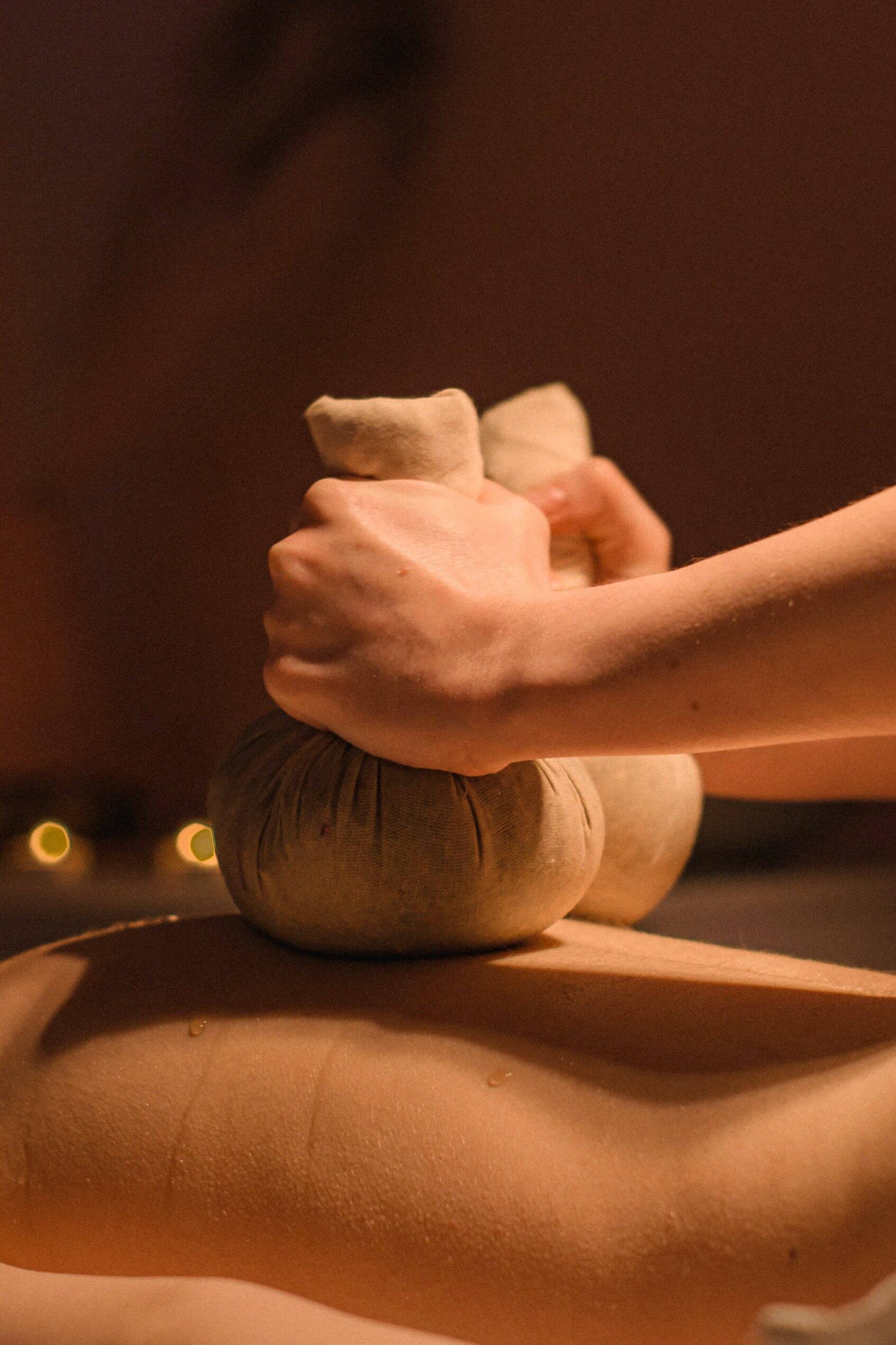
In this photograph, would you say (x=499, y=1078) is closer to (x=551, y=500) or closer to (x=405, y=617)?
(x=405, y=617)

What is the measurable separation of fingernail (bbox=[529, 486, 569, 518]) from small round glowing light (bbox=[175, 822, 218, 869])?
1.18 meters

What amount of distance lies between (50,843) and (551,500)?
126cm

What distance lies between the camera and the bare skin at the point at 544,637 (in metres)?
0.52

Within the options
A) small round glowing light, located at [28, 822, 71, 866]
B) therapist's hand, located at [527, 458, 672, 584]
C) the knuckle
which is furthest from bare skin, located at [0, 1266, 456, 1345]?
small round glowing light, located at [28, 822, 71, 866]

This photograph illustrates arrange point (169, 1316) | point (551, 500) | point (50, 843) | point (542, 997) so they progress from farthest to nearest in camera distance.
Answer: point (50, 843), point (551, 500), point (542, 997), point (169, 1316)

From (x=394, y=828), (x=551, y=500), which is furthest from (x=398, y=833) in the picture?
(x=551, y=500)

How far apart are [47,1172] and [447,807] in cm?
34

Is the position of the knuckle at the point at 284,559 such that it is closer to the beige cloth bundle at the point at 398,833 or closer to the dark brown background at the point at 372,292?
the beige cloth bundle at the point at 398,833

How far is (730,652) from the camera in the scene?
0.54 m

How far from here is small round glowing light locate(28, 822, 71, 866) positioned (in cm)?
188

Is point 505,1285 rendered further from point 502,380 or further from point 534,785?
point 502,380

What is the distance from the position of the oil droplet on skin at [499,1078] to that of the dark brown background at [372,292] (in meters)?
1.52

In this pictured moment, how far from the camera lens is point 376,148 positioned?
2.05 metres

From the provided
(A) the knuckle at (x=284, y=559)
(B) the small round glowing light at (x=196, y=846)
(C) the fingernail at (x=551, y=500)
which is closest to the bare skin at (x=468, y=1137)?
(A) the knuckle at (x=284, y=559)
